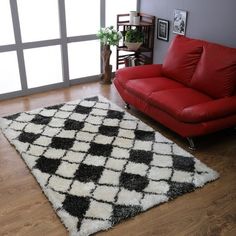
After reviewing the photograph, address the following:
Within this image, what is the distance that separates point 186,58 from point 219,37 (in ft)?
1.58

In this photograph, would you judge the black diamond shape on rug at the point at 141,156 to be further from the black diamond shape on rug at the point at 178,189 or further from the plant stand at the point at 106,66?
the plant stand at the point at 106,66

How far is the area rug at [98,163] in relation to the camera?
2.16 meters

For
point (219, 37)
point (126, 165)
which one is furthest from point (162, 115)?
point (219, 37)

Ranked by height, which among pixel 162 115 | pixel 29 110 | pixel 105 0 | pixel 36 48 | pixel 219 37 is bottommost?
pixel 29 110

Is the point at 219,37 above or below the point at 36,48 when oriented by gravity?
above

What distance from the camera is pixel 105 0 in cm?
420

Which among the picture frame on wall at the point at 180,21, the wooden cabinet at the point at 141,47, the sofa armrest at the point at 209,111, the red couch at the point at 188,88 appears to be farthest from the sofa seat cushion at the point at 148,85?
the wooden cabinet at the point at 141,47

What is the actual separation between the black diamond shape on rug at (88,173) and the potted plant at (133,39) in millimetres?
2117

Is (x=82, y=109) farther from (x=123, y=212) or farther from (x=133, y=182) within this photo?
(x=123, y=212)

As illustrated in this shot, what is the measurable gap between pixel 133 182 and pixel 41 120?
1.40 meters

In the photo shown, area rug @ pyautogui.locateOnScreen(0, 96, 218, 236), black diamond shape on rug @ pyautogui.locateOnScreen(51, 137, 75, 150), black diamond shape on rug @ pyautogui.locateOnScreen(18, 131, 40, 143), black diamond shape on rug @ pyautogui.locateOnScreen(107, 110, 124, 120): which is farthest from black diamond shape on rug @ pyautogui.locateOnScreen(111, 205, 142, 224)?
black diamond shape on rug @ pyautogui.locateOnScreen(107, 110, 124, 120)

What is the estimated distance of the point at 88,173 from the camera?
8.17 feet

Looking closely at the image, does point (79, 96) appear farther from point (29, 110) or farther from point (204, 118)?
point (204, 118)

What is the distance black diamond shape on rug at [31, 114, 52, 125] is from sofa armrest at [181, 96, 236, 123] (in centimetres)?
147
